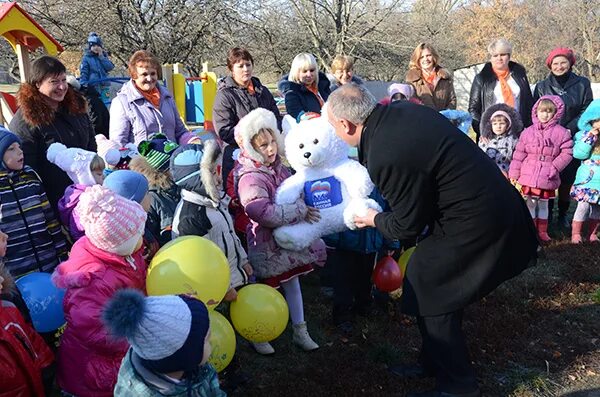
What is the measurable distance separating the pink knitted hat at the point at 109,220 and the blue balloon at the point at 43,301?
0.47m

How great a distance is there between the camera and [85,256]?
252 cm

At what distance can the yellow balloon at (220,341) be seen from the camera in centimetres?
284

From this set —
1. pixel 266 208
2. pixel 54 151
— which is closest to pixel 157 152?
pixel 54 151

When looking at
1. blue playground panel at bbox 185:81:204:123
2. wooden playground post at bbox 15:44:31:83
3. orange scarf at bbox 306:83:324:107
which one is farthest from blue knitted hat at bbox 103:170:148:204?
blue playground panel at bbox 185:81:204:123

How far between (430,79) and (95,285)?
463 cm

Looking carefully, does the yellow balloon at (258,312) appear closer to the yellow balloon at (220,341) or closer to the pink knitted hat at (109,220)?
the yellow balloon at (220,341)

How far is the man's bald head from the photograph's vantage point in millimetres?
2875

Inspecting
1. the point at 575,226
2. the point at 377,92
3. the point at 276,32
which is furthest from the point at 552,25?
the point at 575,226

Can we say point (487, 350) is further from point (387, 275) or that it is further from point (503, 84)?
point (503, 84)

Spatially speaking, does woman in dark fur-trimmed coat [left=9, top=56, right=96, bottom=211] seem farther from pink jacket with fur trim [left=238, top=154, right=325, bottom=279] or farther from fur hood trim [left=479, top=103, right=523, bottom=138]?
fur hood trim [left=479, top=103, right=523, bottom=138]

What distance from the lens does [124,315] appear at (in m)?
1.76

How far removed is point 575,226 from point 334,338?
3727mm

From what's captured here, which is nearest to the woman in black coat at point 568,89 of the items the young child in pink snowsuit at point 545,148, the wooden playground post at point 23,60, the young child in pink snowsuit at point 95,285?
the young child in pink snowsuit at point 545,148

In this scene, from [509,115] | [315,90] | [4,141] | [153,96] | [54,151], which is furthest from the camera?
[509,115]
